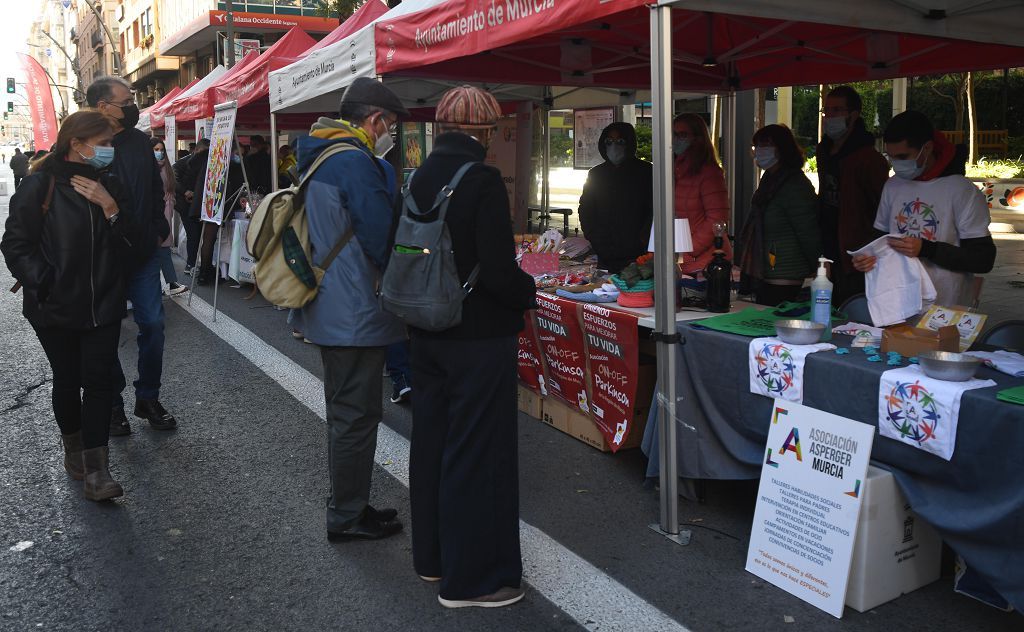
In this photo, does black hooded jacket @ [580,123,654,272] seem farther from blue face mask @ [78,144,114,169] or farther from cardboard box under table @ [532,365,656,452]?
blue face mask @ [78,144,114,169]

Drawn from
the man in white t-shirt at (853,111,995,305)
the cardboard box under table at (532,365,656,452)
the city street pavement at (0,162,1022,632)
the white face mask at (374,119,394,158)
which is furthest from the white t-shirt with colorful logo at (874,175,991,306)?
the white face mask at (374,119,394,158)

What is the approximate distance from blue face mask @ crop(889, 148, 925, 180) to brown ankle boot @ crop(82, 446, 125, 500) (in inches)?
157

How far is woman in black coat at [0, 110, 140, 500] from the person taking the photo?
420cm

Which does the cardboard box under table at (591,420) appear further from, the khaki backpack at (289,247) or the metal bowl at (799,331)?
the khaki backpack at (289,247)

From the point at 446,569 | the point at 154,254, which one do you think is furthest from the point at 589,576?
the point at 154,254

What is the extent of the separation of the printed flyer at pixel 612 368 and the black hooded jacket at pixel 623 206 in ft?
5.01

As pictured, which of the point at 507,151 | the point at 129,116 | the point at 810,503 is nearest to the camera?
the point at 810,503

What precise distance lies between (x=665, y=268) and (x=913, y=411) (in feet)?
3.64

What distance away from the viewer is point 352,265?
366 centimetres

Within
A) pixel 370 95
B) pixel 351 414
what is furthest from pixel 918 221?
pixel 351 414

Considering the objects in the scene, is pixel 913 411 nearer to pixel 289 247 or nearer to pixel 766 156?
pixel 766 156

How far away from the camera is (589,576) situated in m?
3.56

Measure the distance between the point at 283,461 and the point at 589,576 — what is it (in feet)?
6.97

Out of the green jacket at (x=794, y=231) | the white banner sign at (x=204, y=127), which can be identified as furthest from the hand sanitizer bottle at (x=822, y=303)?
the white banner sign at (x=204, y=127)
